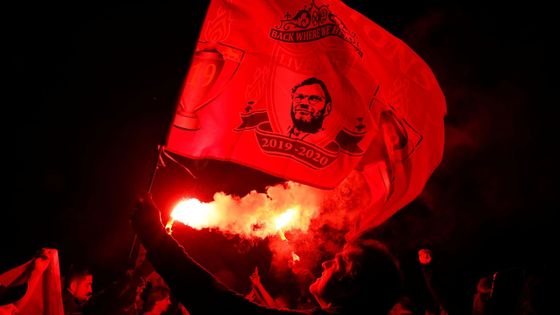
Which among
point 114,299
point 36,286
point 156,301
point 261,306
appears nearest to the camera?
A: point 261,306

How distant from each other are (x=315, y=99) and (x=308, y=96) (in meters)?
0.08

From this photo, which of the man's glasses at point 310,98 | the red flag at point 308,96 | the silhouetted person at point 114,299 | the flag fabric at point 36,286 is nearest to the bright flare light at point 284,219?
the red flag at point 308,96

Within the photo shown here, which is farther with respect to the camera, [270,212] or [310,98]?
[270,212]

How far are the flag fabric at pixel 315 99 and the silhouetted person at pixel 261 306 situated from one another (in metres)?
1.23

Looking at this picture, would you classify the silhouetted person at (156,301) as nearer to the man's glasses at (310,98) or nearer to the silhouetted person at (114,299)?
the silhouetted person at (114,299)

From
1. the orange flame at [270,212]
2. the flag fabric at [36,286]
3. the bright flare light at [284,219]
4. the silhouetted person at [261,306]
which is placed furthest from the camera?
the orange flame at [270,212]

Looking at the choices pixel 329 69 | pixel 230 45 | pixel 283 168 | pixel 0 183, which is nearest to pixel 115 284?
pixel 283 168

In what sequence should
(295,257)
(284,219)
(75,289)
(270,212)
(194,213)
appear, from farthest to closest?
(295,257) → (270,212) → (284,219) → (75,289) → (194,213)

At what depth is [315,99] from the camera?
3.33 metres

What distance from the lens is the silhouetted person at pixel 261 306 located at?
1.36m

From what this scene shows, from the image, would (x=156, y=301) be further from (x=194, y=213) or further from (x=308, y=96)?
(x=308, y=96)

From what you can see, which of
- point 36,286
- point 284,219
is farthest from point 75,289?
point 284,219

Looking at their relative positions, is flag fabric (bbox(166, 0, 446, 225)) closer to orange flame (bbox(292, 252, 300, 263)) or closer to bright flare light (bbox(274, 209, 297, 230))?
bright flare light (bbox(274, 209, 297, 230))

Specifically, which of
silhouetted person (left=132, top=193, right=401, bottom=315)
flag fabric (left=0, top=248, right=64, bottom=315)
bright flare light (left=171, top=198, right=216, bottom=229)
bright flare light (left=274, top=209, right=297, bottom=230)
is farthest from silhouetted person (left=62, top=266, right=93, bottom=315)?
silhouetted person (left=132, top=193, right=401, bottom=315)
